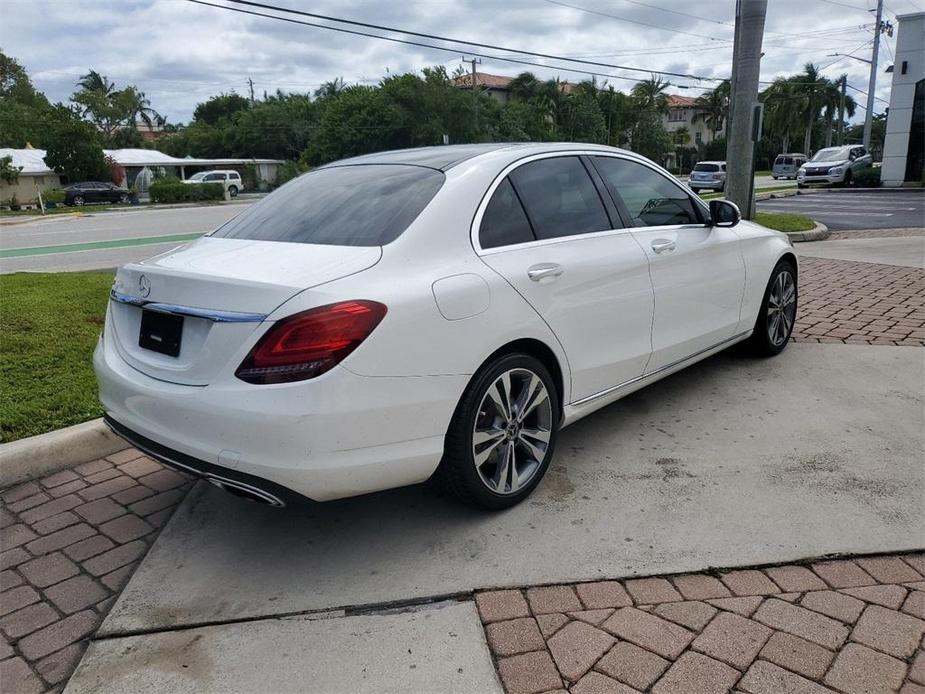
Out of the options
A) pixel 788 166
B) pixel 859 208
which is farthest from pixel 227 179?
pixel 859 208

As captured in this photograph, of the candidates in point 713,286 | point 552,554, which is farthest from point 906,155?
point 552,554

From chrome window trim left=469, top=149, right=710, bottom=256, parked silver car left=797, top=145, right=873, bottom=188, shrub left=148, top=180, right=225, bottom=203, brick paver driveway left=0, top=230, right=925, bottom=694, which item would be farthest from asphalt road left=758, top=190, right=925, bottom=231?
shrub left=148, top=180, right=225, bottom=203

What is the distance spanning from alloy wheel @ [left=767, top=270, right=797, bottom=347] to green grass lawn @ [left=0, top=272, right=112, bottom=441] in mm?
4561

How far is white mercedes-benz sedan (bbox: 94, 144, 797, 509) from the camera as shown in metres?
2.61

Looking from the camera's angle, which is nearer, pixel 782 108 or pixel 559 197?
pixel 559 197

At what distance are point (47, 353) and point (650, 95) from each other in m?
67.6

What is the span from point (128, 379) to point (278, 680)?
1.37 metres

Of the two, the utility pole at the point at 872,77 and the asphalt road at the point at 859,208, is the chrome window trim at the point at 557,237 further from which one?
the utility pole at the point at 872,77

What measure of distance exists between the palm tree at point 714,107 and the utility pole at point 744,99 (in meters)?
65.3

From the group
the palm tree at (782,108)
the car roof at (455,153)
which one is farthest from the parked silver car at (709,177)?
the palm tree at (782,108)

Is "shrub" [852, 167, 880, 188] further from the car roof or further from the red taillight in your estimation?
the red taillight

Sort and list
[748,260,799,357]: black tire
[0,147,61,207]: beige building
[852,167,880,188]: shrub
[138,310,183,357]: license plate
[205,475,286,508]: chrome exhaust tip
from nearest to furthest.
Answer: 1. [205,475,286,508]: chrome exhaust tip
2. [138,310,183,357]: license plate
3. [748,260,799,357]: black tire
4. [852,167,880,188]: shrub
5. [0,147,61,207]: beige building

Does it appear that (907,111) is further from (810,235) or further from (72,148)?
(72,148)

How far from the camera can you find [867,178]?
96.0 ft
